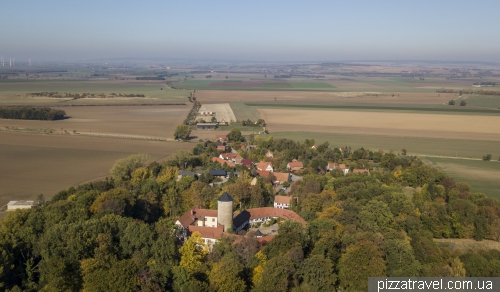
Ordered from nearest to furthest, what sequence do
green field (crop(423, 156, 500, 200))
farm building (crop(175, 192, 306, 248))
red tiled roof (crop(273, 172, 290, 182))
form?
farm building (crop(175, 192, 306, 248))
green field (crop(423, 156, 500, 200))
red tiled roof (crop(273, 172, 290, 182))

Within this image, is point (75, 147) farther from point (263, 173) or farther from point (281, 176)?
point (281, 176)

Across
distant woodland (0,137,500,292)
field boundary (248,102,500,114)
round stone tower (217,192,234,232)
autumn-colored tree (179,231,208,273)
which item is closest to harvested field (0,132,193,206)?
distant woodland (0,137,500,292)

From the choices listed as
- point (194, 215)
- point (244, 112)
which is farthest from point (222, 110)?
point (194, 215)

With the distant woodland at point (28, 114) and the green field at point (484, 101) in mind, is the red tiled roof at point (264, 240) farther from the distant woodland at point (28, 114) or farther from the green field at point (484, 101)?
the green field at point (484, 101)

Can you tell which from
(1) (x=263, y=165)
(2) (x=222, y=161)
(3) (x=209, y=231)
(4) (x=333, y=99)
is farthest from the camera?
(4) (x=333, y=99)

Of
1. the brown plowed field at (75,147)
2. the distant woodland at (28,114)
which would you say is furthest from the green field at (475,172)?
the distant woodland at (28,114)

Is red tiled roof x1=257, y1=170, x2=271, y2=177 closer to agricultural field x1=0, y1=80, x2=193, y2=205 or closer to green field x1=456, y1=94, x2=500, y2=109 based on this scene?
agricultural field x1=0, y1=80, x2=193, y2=205

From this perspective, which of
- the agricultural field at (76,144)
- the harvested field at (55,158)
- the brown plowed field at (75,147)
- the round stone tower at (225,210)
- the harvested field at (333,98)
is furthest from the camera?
the harvested field at (333,98)
